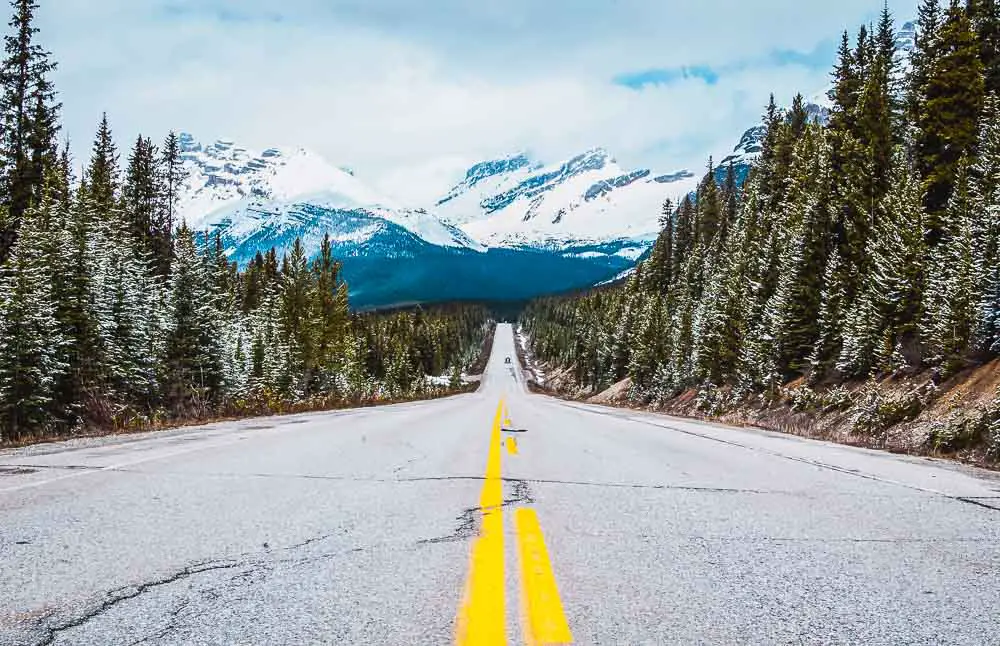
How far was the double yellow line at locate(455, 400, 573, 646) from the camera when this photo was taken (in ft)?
8.86

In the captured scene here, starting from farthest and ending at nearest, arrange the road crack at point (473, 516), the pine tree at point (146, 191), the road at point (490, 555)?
the pine tree at point (146, 191)
the road crack at point (473, 516)
the road at point (490, 555)

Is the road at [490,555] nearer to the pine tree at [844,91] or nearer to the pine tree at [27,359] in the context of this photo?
the pine tree at [27,359]

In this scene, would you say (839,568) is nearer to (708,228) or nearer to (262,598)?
(262,598)

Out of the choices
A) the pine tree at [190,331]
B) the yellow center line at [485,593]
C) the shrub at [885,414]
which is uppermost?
the pine tree at [190,331]

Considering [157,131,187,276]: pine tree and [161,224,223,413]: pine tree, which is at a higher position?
[157,131,187,276]: pine tree

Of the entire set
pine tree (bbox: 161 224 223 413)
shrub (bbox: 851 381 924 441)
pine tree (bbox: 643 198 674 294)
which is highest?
pine tree (bbox: 643 198 674 294)

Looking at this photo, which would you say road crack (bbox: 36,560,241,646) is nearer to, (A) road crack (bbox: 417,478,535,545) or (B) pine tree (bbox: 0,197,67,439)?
(A) road crack (bbox: 417,478,535,545)

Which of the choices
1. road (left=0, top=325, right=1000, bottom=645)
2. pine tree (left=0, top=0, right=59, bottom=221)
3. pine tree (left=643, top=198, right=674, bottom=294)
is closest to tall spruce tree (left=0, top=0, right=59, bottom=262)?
pine tree (left=0, top=0, right=59, bottom=221)

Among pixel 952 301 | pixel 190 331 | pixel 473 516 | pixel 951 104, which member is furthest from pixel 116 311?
pixel 951 104

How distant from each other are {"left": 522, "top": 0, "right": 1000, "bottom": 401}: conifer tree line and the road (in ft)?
43.9

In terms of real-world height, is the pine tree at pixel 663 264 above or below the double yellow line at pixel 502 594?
above

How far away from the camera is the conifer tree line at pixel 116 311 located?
1825cm

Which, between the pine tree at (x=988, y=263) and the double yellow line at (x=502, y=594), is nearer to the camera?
the double yellow line at (x=502, y=594)

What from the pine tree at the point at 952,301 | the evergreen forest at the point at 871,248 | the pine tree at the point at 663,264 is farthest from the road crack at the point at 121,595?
the pine tree at the point at 663,264
